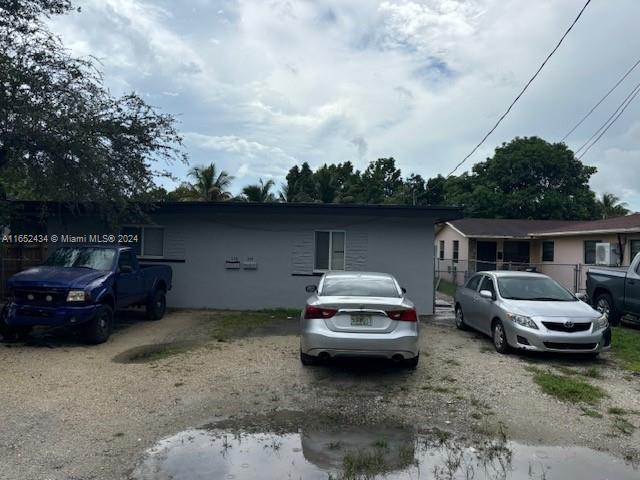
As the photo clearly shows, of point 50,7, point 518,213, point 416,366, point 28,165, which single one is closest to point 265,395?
point 416,366

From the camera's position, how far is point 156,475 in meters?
4.41

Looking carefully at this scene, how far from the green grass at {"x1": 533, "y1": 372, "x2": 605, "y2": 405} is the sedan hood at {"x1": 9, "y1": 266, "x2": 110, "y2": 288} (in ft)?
25.4

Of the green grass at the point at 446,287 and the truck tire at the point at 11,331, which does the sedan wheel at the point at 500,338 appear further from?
the green grass at the point at 446,287

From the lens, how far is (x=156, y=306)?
1270 cm

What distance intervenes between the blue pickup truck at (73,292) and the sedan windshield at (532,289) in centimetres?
749

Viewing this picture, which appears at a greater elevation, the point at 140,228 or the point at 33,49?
the point at 33,49

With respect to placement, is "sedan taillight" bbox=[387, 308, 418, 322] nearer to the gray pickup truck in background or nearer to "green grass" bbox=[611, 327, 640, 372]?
"green grass" bbox=[611, 327, 640, 372]

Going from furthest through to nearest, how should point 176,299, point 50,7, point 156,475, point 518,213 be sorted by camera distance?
point 518,213, point 176,299, point 50,7, point 156,475

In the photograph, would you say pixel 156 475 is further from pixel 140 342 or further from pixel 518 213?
pixel 518 213

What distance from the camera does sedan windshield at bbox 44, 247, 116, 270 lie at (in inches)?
416

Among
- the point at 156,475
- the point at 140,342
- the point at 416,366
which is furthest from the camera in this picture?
the point at 140,342

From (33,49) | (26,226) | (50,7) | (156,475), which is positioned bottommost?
(156,475)

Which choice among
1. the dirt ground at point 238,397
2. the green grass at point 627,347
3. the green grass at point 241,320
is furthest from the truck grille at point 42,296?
the green grass at point 627,347

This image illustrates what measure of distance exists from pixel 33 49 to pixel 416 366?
373 inches
